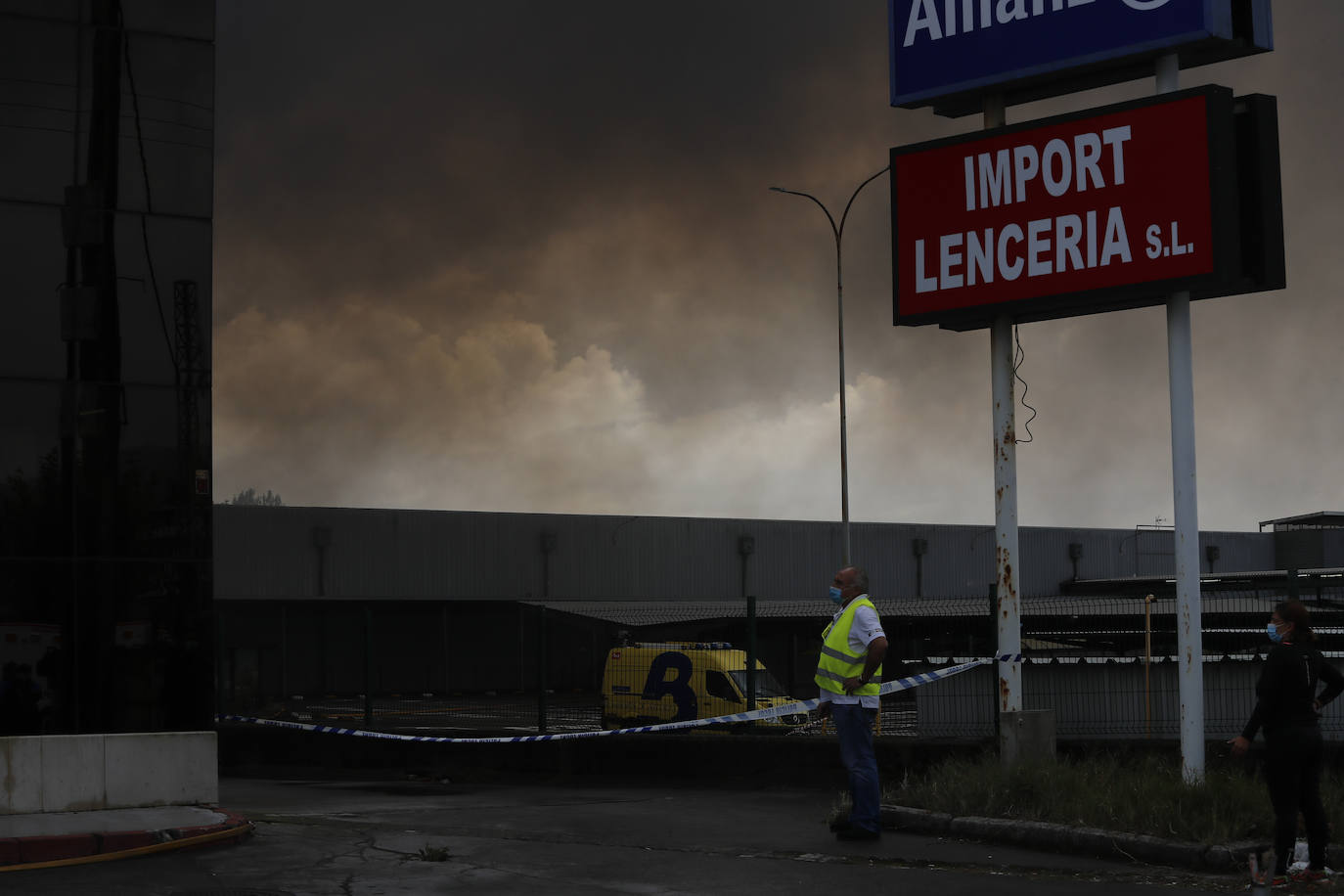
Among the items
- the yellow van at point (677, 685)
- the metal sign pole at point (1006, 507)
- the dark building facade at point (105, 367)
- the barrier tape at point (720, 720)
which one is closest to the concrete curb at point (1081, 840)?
the barrier tape at point (720, 720)

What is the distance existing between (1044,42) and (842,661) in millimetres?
5706

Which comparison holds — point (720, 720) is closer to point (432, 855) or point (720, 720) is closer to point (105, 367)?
point (432, 855)

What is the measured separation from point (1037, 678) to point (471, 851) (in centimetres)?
685

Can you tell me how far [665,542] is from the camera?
59.1 metres

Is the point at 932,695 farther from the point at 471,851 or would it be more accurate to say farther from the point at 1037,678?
the point at 471,851

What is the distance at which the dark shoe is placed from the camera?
37.9 feet

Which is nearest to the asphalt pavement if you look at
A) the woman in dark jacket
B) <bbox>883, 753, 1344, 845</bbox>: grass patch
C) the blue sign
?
<bbox>883, 753, 1344, 845</bbox>: grass patch

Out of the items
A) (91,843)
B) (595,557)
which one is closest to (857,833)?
(91,843)

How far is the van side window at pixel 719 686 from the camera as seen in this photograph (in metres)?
25.1

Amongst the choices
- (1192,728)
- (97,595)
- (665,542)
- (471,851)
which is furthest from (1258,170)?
(665,542)

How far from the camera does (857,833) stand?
1160 centimetres

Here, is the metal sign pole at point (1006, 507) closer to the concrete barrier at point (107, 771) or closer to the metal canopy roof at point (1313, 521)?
the concrete barrier at point (107, 771)

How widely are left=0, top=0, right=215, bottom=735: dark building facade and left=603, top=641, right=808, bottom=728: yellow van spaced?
1240 centimetres

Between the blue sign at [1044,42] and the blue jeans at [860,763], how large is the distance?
5.74 m
